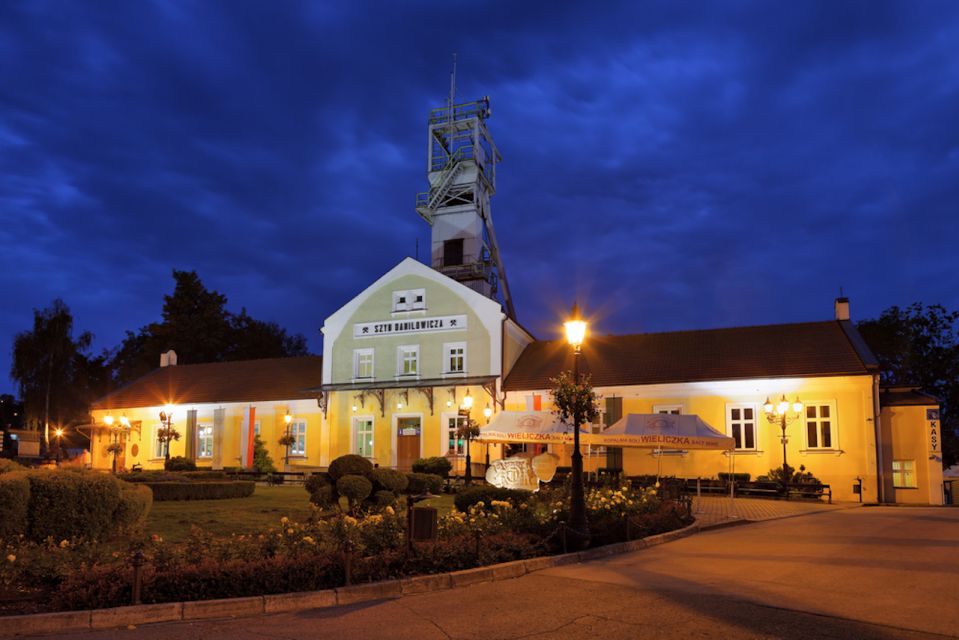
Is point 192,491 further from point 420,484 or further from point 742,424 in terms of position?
point 742,424

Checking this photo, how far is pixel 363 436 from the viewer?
127ft

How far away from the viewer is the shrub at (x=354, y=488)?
18.1 m

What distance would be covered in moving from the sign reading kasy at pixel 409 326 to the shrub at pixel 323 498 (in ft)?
64.2

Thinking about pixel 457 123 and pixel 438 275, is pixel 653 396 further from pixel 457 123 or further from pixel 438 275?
pixel 457 123


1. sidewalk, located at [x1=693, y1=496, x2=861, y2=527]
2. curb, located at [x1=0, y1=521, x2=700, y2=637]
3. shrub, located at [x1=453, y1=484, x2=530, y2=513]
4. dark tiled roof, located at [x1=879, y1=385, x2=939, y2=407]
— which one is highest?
dark tiled roof, located at [x1=879, y1=385, x2=939, y2=407]

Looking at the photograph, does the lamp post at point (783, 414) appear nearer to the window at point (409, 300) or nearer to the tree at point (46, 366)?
the window at point (409, 300)

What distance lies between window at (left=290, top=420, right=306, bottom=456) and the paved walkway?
28.8 m

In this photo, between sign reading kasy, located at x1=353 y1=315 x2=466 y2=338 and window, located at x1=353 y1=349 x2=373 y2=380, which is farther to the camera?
window, located at x1=353 y1=349 x2=373 y2=380

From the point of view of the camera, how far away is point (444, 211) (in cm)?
5103

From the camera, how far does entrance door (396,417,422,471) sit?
37.5m

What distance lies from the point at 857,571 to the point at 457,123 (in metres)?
45.2

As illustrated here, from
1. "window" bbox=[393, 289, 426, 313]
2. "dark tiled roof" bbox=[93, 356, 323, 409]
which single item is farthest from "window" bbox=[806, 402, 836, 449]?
"dark tiled roof" bbox=[93, 356, 323, 409]

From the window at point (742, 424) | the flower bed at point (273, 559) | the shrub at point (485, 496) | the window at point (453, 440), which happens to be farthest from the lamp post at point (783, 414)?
the flower bed at point (273, 559)

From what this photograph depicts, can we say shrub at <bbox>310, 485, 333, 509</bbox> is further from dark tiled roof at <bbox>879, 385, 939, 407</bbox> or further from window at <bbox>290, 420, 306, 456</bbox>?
dark tiled roof at <bbox>879, 385, 939, 407</bbox>
